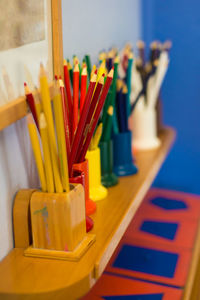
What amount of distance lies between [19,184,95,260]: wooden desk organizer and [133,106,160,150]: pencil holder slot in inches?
19.7

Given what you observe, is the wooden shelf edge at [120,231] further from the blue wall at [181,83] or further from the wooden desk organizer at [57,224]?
the blue wall at [181,83]

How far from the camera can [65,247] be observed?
53 centimetres

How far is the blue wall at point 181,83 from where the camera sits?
1.26 m

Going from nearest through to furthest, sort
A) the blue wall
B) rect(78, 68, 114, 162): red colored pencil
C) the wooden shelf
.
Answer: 1. the wooden shelf
2. rect(78, 68, 114, 162): red colored pencil
3. the blue wall

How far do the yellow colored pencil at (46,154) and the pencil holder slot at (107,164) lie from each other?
0.23 meters

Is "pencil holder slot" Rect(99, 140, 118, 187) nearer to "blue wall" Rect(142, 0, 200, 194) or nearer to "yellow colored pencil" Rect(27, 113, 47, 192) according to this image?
"yellow colored pencil" Rect(27, 113, 47, 192)

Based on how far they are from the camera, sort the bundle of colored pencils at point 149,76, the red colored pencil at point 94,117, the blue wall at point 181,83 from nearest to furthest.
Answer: the red colored pencil at point 94,117 < the bundle of colored pencils at point 149,76 < the blue wall at point 181,83

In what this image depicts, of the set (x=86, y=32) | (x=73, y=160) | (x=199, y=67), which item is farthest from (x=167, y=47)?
(x=73, y=160)

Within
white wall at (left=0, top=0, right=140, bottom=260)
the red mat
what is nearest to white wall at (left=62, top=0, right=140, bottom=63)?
white wall at (left=0, top=0, right=140, bottom=260)

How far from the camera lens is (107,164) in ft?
2.49

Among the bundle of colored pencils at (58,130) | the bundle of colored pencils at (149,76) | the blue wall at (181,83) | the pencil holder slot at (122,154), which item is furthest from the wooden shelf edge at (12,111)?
the blue wall at (181,83)

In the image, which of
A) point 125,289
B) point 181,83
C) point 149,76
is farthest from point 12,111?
point 181,83

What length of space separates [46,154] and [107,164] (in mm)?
257

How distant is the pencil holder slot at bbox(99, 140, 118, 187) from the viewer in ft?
2.46
